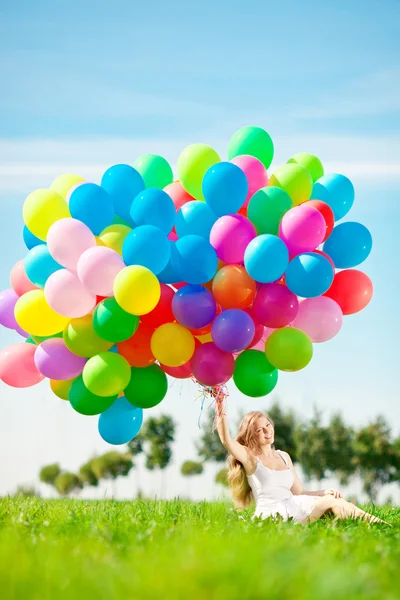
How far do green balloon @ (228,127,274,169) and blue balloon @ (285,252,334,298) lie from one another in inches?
46.5

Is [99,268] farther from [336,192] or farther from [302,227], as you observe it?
[336,192]

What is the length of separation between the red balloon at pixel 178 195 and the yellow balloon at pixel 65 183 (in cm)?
91

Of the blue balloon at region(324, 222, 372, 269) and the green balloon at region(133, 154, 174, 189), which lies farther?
the green balloon at region(133, 154, 174, 189)

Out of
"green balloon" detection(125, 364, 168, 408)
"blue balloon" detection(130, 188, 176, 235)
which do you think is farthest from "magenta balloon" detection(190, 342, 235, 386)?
"blue balloon" detection(130, 188, 176, 235)

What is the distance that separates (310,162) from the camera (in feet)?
22.8

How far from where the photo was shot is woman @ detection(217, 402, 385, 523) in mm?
6613

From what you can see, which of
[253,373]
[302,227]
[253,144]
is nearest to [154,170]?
[253,144]

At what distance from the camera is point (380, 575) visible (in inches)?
144

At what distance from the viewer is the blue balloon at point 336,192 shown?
6715 mm

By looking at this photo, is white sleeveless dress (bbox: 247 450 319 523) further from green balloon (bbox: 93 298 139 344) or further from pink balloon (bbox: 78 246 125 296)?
pink balloon (bbox: 78 246 125 296)

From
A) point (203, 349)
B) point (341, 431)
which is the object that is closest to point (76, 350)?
point (203, 349)

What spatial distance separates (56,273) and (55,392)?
4.47 ft

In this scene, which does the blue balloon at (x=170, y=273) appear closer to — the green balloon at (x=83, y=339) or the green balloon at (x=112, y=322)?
the green balloon at (x=112, y=322)

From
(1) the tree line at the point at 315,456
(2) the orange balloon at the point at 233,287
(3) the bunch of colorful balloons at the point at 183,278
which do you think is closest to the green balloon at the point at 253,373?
(3) the bunch of colorful balloons at the point at 183,278
